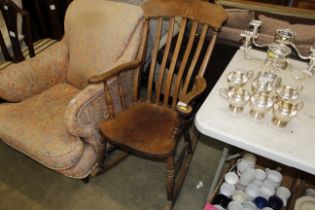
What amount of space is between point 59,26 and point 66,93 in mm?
1161

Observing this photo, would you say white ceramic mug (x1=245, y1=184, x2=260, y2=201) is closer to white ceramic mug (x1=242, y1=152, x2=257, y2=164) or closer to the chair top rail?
white ceramic mug (x1=242, y1=152, x2=257, y2=164)

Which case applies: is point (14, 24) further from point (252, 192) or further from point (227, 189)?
point (252, 192)

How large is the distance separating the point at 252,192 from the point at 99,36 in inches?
48.8

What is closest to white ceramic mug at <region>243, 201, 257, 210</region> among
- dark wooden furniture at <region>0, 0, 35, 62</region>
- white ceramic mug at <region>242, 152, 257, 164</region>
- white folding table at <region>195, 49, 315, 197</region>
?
white ceramic mug at <region>242, 152, 257, 164</region>

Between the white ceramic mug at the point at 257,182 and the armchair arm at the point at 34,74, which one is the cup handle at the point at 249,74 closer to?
the white ceramic mug at the point at 257,182

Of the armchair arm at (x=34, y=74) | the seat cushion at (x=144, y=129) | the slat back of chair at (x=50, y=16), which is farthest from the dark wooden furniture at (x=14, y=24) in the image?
the seat cushion at (x=144, y=129)

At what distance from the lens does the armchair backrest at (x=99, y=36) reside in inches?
59.1

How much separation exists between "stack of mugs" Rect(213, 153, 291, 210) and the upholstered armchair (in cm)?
72

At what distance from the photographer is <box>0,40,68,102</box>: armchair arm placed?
5.03 feet

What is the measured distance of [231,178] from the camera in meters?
1.37

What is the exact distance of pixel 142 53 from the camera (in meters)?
1.51

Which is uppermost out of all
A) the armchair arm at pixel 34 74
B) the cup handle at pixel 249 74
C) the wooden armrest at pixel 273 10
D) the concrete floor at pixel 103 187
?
the wooden armrest at pixel 273 10

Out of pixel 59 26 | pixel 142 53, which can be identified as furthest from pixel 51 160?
pixel 59 26

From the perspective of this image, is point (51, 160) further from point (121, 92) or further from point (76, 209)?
point (121, 92)
